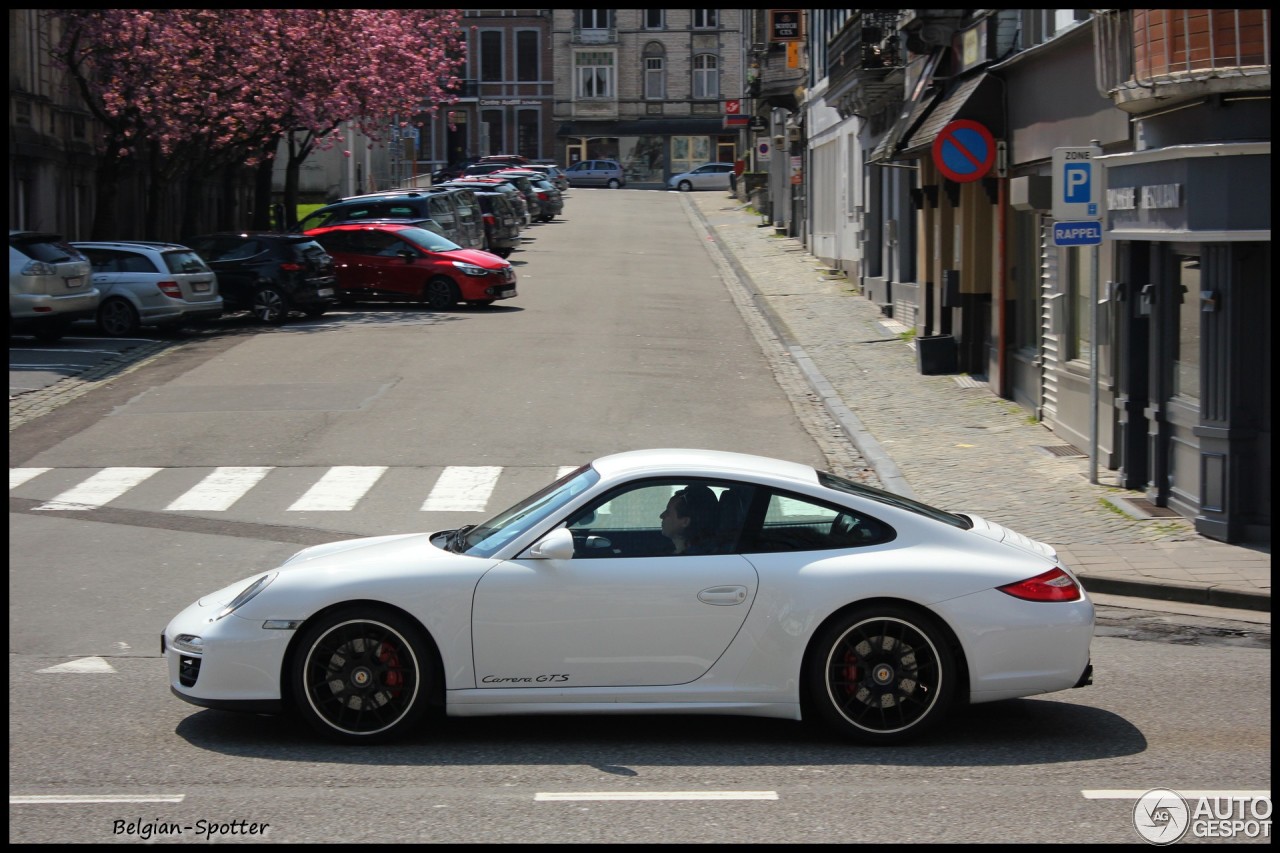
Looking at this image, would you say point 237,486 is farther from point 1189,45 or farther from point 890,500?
point 1189,45

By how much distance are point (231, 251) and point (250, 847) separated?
78.7 feet

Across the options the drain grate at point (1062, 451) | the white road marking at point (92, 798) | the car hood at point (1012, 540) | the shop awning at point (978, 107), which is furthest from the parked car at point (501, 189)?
the white road marking at point (92, 798)

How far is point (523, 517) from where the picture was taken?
23.9 feet

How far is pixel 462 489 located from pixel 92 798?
8.20 metres

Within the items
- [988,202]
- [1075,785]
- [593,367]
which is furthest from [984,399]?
[1075,785]

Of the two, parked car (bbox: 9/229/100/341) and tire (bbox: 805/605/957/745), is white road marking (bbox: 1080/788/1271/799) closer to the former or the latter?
tire (bbox: 805/605/957/745)

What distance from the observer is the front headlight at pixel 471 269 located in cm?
2948

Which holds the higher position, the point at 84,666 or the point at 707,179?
the point at 707,179

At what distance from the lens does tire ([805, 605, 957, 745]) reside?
6.84 meters

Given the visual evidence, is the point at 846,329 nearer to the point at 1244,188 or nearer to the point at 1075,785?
the point at 1244,188

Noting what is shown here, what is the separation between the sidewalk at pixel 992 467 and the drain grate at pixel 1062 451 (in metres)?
0.01

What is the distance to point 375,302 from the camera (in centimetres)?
3130

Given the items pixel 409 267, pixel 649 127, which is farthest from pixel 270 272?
pixel 649 127

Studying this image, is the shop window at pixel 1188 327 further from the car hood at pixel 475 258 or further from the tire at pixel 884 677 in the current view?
the car hood at pixel 475 258
